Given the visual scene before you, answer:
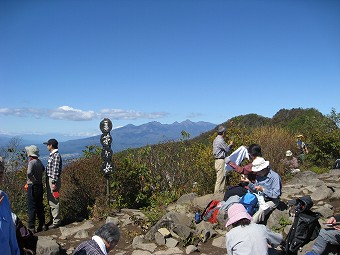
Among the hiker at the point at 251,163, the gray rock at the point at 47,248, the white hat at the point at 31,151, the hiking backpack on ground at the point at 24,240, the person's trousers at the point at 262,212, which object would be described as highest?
the white hat at the point at 31,151

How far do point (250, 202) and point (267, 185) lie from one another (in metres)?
0.55

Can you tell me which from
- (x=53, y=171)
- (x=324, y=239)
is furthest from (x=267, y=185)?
(x=53, y=171)

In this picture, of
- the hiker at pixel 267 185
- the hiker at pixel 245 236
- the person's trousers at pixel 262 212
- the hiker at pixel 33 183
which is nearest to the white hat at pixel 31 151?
the hiker at pixel 33 183

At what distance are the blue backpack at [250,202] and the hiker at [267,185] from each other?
0.14 meters

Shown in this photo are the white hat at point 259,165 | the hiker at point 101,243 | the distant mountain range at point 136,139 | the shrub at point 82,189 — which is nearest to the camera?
the hiker at point 101,243

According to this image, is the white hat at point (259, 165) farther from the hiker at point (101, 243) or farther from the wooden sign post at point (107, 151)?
the wooden sign post at point (107, 151)

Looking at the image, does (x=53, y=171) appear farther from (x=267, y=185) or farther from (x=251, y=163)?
(x=267, y=185)

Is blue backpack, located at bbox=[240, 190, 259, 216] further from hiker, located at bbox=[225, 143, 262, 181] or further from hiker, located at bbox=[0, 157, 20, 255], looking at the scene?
hiker, located at bbox=[0, 157, 20, 255]

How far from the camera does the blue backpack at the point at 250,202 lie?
5.30m

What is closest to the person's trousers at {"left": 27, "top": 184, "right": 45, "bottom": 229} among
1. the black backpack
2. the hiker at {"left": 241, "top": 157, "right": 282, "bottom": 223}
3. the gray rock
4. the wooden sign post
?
the gray rock

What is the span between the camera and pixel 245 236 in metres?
3.38

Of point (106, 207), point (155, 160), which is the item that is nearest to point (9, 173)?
point (106, 207)

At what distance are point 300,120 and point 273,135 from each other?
58.4 ft

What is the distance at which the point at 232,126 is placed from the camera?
37.9 ft
